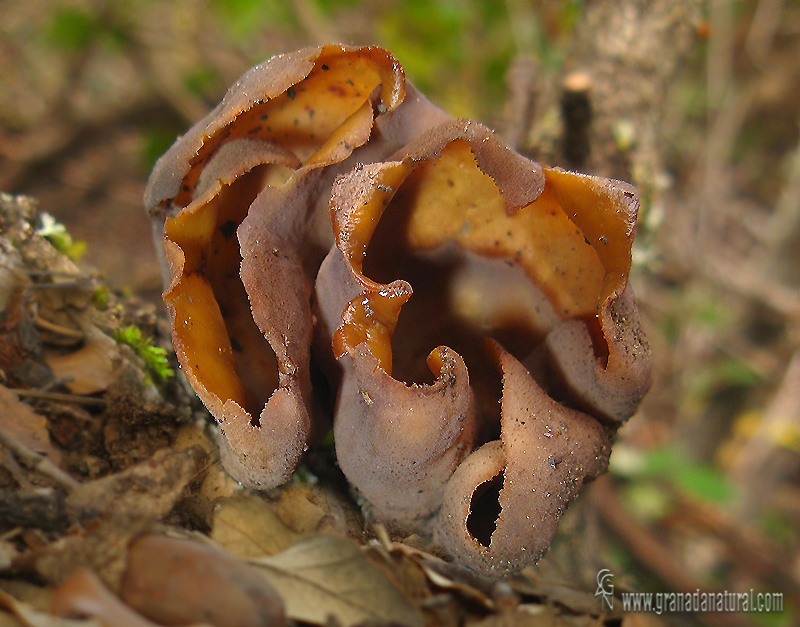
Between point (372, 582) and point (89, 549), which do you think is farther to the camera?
point (372, 582)

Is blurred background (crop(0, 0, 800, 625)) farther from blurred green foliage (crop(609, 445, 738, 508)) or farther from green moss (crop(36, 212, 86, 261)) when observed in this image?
green moss (crop(36, 212, 86, 261))

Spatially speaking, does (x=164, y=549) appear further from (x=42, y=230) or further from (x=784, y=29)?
(x=784, y=29)

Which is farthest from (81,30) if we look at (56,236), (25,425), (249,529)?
(249,529)

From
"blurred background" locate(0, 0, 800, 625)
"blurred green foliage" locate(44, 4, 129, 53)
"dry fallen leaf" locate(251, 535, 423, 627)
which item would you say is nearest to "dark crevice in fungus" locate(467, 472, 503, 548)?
"dry fallen leaf" locate(251, 535, 423, 627)

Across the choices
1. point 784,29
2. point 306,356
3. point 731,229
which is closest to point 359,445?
point 306,356

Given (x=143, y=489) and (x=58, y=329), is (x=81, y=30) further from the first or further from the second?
(x=143, y=489)

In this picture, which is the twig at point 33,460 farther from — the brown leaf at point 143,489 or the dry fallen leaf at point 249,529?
the dry fallen leaf at point 249,529
